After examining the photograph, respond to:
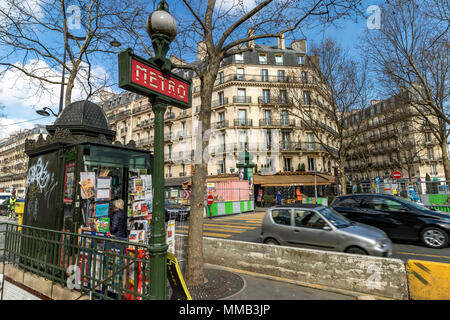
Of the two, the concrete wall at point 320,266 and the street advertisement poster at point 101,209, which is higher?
the street advertisement poster at point 101,209

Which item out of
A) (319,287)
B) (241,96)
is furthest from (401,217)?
(241,96)

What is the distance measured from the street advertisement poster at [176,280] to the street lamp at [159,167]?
0.35m

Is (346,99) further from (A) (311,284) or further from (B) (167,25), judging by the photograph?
(B) (167,25)

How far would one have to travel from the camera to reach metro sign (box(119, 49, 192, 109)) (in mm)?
2555

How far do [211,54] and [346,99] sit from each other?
14867 mm

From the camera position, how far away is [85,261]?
12.3ft

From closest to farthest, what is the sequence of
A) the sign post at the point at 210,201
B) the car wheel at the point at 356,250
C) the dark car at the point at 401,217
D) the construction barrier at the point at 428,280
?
1. the construction barrier at the point at 428,280
2. the car wheel at the point at 356,250
3. the dark car at the point at 401,217
4. the sign post at the point at 210,201

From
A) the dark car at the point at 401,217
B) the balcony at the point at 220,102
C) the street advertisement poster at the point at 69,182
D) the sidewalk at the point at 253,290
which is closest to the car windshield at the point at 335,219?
the sidewalk at the point at 253,290

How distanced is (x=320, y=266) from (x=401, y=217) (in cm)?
481

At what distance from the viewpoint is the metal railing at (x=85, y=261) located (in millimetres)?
3102

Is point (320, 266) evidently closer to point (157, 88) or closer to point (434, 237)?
point (157, 88)

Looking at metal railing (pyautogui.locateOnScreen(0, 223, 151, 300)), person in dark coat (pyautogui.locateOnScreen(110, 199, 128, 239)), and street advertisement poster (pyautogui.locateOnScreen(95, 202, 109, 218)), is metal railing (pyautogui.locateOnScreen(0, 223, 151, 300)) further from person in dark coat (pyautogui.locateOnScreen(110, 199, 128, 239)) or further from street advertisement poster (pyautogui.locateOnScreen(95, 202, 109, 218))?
person in dark coat (pyautogui.locateOnScreen(110, 199, 128, 239))

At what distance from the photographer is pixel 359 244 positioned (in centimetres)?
536

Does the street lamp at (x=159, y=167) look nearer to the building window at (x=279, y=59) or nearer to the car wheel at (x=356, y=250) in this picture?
the car wheel at (x=356, y=250)
